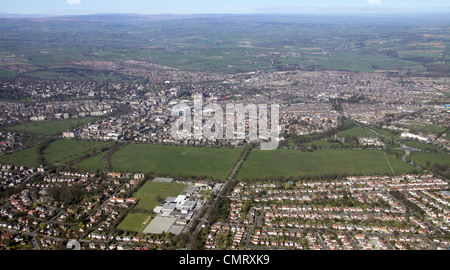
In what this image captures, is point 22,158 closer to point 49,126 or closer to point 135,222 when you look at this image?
point 49,126

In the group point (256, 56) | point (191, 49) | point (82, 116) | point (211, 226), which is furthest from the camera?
point (191, 49)

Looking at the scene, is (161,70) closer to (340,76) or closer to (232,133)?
(340,76)

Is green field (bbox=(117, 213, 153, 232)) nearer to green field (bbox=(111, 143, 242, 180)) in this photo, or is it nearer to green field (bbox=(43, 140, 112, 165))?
green field (bbox=(111, 143, 242, 180))

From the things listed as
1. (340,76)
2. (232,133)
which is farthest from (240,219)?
(340,76)

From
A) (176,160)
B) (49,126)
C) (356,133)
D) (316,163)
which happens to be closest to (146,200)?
(176,160)

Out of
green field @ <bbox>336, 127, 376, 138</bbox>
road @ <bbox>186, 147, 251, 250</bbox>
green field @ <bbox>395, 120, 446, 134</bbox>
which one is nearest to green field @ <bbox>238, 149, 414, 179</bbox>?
road @ <bbox>186, 147, 251, 250</bbox>
